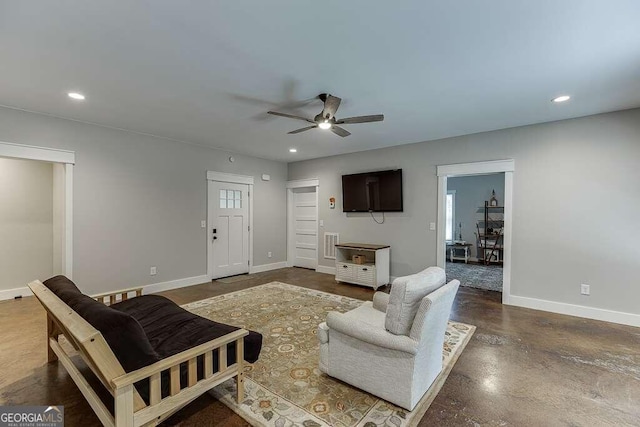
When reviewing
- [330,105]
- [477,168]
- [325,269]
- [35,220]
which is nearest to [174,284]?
[35,220]

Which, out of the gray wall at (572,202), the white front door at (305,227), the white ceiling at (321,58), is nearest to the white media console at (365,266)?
the gray wall at (572,202)

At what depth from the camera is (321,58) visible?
244 cm

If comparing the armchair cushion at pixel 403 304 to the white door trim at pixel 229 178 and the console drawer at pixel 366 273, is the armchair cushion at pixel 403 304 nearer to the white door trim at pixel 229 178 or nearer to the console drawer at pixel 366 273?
the console drawer at pixel 366 273

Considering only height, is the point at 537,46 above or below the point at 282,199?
above

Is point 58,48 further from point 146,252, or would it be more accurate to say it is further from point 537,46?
point 537,46

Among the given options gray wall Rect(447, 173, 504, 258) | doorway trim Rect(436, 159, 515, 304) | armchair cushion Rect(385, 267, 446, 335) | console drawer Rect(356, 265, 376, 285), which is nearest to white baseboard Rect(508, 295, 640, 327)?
doorway trim Rect(436, 159, 515, 304)

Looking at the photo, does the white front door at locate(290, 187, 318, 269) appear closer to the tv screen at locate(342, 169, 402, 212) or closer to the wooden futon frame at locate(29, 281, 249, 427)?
the tv screen at locate(342, 169, 402, 212)

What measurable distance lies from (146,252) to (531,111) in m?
5.97

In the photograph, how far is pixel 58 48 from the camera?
2299 mm

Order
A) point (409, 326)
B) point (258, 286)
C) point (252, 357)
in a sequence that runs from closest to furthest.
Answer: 1. point (409, 326)
2. point (252, 357)
3. point (258, 286)

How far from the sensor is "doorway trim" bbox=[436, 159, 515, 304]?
14.2ft

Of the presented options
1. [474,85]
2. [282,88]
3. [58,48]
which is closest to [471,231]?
[474,85]

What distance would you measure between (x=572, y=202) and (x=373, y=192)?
9.78 ft

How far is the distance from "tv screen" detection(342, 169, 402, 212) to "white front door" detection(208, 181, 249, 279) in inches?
87.7
